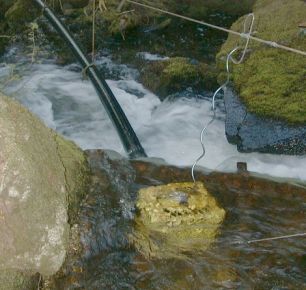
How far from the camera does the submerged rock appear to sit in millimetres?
3303

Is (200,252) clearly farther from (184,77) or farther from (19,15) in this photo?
(19,15)

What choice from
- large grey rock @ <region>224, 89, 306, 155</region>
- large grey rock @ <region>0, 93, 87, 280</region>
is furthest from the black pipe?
large grey rock @ <region>0, 93, 87, 280</region>

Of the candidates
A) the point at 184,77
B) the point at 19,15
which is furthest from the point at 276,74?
the point at 19,15

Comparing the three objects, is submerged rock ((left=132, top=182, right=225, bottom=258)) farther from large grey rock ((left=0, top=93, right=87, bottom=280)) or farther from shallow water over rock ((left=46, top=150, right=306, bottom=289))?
large grey rock ((left=0, top=93, right=87, bottom=280))

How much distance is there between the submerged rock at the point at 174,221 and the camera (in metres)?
3.30

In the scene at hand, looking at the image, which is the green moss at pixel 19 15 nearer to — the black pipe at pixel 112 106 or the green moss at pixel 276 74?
the black pipe at pixel 112 106

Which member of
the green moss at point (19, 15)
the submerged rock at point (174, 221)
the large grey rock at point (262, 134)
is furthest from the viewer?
the green moss at point (19, 15)

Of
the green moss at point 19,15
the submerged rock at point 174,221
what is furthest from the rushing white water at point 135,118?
the green moss at point 19,15

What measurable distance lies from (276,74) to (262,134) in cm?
75

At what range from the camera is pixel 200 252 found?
3.29 meters

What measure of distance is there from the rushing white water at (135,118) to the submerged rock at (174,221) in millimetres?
972

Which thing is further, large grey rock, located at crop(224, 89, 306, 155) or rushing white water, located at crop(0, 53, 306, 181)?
rushing white water, located at crop(0, 53, 306, 181)

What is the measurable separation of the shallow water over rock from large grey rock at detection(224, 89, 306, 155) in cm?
60

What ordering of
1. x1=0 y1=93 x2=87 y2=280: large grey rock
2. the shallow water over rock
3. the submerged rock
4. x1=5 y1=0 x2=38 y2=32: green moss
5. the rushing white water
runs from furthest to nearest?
x1=5 y1=0 x2=38 y2=32: green moss
the rushing white water
the submerged rock
the shallow water over rock
x1=0 y1=93 x2=87 y2=280: large grey rock
